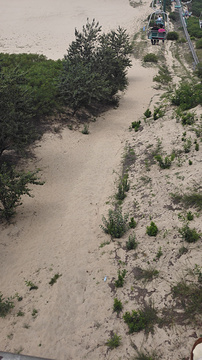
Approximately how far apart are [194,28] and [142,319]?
163 feet

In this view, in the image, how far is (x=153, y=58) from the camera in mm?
33281

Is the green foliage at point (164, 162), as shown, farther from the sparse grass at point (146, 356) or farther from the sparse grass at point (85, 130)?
the sparse grass at point (146, 356)

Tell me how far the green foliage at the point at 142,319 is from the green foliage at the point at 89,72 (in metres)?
14.8

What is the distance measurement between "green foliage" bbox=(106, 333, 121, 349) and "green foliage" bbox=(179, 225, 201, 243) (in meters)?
3.71

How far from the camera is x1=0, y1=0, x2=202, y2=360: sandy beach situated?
7.50 meters

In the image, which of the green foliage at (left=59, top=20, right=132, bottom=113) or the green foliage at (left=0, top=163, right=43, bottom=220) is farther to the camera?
the green foliage at (left=59, top=20, right=132, bottom=113)

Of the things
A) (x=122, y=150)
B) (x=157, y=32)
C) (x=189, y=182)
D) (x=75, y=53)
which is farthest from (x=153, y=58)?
(x=189, y=182)

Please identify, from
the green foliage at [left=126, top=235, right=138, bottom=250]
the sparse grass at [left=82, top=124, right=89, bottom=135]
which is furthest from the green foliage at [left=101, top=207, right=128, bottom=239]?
the sparse grass at [left=82, top=124, right=89, bottom=135]

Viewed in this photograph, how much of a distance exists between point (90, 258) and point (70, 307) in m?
1.93

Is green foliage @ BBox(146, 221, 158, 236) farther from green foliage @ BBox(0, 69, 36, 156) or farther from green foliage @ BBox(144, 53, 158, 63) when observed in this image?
green foliage @ BBox(144, 53, 158, 63)

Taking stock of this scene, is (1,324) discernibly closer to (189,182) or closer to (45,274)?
(45,274)

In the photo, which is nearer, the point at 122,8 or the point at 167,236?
the point at 167,236

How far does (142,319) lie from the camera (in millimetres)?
7266

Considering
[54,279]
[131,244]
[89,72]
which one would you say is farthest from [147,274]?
[89,72]
